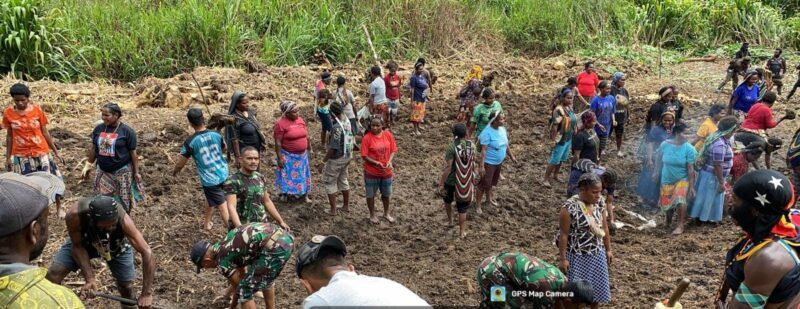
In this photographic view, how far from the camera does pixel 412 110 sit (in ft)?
37.9

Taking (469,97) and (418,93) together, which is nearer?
(469,97)

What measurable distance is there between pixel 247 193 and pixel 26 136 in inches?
116

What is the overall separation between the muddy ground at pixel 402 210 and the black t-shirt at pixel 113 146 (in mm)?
981

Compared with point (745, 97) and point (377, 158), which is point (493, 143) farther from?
point (745, 97)

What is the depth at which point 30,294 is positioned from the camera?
7.24ft

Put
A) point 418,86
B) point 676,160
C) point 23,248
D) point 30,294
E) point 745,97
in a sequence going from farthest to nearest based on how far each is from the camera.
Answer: point 418,86 < point 745,97 < point 676,160 < point 23,248 < point 30,294

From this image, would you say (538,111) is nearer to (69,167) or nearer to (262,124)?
(262,124)

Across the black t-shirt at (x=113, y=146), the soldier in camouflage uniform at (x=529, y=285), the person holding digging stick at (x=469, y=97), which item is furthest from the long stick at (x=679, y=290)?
the person holding digging stick at (x=469, y=97)

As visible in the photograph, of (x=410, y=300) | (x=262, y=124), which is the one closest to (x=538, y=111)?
(x=262, y=124)

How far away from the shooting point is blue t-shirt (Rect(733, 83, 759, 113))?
34.6 feet

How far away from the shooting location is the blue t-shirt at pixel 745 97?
10.5 metres

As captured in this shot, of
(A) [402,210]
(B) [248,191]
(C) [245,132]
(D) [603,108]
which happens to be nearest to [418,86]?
(D) [603,108]

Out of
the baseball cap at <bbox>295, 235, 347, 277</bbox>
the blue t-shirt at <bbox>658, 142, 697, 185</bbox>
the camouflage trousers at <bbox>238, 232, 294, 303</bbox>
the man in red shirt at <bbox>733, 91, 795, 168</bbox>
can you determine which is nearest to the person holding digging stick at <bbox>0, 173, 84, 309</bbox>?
the baseball cap at <bbox>295, 235, 347, 277</bbox>

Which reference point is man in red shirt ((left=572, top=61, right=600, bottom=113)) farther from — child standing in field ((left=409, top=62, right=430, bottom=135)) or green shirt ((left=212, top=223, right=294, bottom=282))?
green shirt ((left=212, top=223, right=294, bottom=282))
